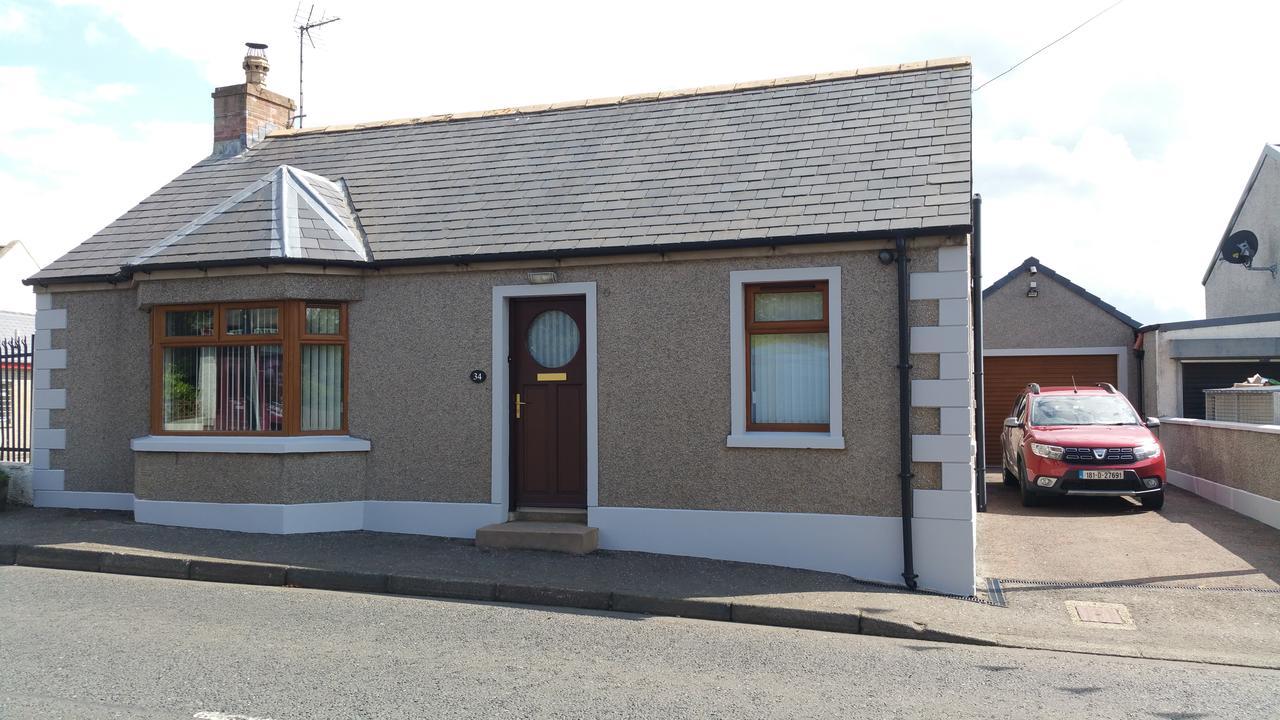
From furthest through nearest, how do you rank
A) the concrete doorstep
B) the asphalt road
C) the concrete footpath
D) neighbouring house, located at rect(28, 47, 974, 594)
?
neighbouring house, located at rect(28, 47, 974, 594), the concrete doorstep, the concrete footpath, the asphalt road

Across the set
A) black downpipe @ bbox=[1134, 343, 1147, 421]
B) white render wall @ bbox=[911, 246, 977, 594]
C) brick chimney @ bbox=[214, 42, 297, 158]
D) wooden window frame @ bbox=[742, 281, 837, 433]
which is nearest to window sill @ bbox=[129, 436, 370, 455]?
wooden window frame @ bbox=[742, 281, 837, 433]

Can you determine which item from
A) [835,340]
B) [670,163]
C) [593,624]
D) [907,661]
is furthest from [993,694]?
[670,163]

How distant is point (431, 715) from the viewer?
497cm

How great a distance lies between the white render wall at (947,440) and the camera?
860 centimetres

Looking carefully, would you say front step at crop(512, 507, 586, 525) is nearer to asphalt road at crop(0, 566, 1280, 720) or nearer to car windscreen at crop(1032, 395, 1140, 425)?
asphalt road at crop(0, 566, 1280, 720)

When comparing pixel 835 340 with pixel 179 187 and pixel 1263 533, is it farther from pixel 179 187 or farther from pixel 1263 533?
pixel 179 187

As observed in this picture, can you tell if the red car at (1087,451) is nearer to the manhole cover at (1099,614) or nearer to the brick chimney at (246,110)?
the manhole cover at (1099,614)

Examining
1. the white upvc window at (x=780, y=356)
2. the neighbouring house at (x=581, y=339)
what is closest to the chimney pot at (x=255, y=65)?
the neighbouring house at (x=581, y=339)

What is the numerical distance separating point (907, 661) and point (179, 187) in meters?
11.5

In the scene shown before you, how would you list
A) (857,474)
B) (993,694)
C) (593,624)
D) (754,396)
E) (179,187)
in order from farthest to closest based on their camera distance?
(179,187) → (754,396) → (857,474) → (593,624) → (993,694)

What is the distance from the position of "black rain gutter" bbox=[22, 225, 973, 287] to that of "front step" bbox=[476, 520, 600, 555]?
2715 millimetres

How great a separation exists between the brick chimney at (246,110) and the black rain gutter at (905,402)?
9.87 m

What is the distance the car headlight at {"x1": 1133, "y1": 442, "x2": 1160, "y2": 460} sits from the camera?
1260 cm

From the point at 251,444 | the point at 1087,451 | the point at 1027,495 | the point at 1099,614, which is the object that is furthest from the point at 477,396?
the point at 1087,451
